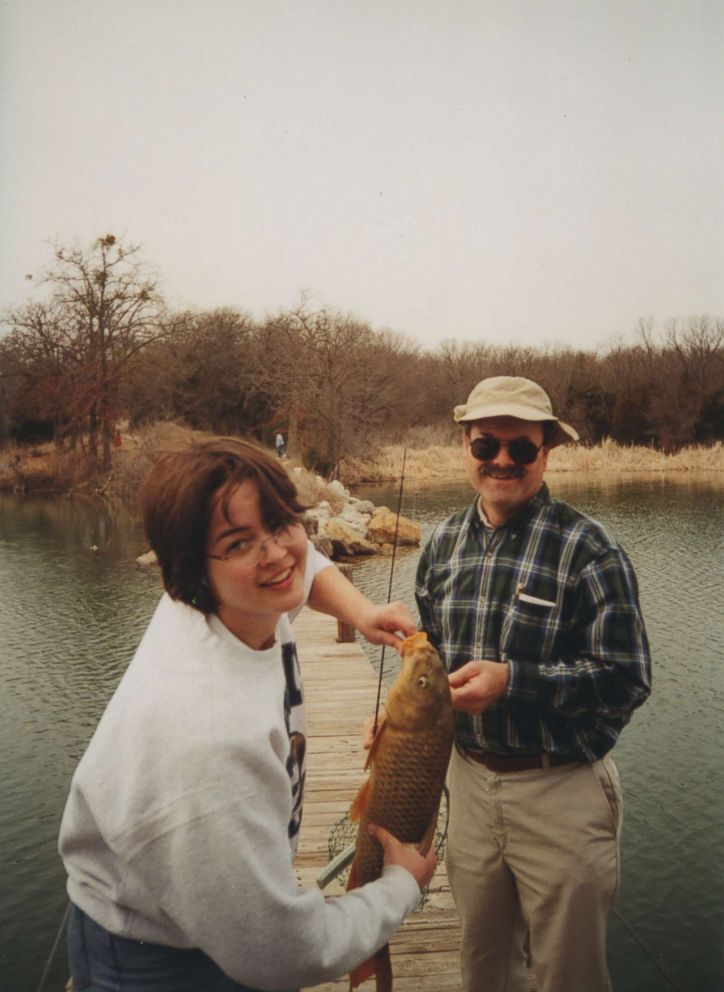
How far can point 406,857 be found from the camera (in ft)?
5.82

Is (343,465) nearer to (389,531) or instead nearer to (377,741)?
(389,531)

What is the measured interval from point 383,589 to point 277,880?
1263 centimetres

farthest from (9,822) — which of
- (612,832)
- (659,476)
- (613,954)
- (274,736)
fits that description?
(659,476)

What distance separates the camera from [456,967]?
3377 mm

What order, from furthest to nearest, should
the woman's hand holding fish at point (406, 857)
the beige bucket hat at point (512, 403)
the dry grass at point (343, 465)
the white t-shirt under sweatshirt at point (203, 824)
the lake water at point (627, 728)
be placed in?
the dry grass at point (343, 465) < the lake water at point (627, 728) < the beige bucket hat at point (512, 403) < the woman's hand holding fish at point (406, 857) < the white t-shirt under sweatshirt at point (203, 824)

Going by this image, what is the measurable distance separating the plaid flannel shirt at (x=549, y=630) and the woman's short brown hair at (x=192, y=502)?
1.18m

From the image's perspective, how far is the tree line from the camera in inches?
877

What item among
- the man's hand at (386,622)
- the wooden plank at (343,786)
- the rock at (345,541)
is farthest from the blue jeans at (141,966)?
the rock at (345,541)

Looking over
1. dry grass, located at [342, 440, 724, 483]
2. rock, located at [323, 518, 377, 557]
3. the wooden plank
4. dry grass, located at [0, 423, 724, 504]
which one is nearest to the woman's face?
the wooden plank

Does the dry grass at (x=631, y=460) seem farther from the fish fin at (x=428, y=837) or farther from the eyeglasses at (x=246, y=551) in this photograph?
the eyeglasses at (x=246, y=551)

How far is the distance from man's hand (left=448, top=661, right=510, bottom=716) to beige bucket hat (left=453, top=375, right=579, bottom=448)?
833 millimetres

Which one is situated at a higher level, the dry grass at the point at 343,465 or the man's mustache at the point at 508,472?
the man's mustache at the point at 508,472

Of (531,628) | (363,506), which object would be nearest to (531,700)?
(531,628)

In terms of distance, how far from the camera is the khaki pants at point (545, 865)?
2410 mm
